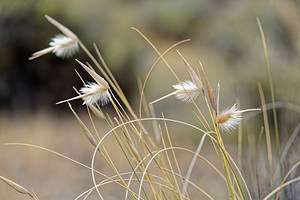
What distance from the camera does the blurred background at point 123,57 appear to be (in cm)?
261

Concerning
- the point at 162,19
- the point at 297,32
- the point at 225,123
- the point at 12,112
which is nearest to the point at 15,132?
the point at 12,112

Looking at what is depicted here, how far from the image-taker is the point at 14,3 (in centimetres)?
320

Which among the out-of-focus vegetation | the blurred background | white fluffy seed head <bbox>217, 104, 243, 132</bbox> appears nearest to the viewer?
white fluffy seed head <bbox>217, 104, 243, 132</bbox>

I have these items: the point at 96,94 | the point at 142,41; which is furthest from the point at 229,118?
the point at 142,41

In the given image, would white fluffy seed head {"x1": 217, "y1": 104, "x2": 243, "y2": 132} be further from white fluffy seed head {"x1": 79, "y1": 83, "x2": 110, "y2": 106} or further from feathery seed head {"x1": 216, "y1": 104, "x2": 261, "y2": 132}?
white fluffy seed head {"x1": 79, "y1": 83, "x2": 110, "y2": 106}

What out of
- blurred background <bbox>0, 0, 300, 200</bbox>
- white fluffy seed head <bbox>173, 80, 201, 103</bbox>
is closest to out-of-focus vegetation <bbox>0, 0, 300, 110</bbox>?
blurred background <bbox>0, 0, 300, 200</bbox>

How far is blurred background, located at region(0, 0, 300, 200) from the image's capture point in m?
2.61

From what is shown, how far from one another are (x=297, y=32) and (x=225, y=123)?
2398 mm

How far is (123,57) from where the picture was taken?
9.90 feet

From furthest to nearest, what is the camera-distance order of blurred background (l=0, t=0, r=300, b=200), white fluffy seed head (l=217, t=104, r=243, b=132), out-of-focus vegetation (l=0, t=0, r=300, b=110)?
out-of-focus vegetation (l=0, t=0, r=300, b=110) → blurred background (l=0, t=0, r=300, b=200) → white fluffy seed head (l=217, t=104, r=243, b=132)

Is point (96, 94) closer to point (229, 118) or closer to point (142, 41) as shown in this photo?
point (229, 118)

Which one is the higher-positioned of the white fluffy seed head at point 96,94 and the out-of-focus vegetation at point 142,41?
the white fluffy seed head at point 96,94

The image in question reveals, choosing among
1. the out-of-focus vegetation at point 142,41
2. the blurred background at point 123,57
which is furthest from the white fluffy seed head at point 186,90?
the out-of-focus vegetation at point 142,41

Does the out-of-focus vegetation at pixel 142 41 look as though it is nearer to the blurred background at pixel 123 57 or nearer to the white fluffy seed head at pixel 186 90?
the blurred background at pixel 123 57
